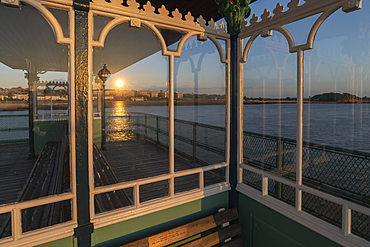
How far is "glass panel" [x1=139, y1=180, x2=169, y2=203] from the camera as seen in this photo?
12.3 ft

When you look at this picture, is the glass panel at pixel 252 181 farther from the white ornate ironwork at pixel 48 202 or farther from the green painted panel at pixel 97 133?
the green painted panel at pixel 97 133

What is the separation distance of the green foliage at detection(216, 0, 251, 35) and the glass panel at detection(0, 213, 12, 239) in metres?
3.69

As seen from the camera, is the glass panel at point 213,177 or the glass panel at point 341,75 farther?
the glass panel at point 341,75

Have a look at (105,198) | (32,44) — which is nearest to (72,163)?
(105,198)

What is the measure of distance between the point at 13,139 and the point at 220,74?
913 centimetres

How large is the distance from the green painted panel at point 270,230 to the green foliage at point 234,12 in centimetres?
241

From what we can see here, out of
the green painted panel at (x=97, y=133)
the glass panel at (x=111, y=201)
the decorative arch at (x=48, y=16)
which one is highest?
the decorative arch at (x=48, y=16)

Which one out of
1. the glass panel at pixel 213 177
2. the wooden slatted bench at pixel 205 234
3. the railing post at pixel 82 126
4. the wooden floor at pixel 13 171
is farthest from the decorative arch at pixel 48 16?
the glass panel at pixel 213 177

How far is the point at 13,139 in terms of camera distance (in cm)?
870

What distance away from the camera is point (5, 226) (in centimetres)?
260

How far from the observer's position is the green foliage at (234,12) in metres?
2.97

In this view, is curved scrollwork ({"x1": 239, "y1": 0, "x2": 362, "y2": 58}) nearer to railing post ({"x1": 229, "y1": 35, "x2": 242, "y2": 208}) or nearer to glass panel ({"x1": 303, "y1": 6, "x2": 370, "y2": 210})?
railing post ({"x1": 229, "y1": 35, "x2": 242, "y2": 208})

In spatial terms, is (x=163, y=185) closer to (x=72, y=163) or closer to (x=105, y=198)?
(x=105, y=198)

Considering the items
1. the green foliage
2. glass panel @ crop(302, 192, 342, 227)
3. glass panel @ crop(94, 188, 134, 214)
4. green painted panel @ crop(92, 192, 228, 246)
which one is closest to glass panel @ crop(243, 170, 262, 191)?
green painted panel @ crop(92, 192, 228, 246)
